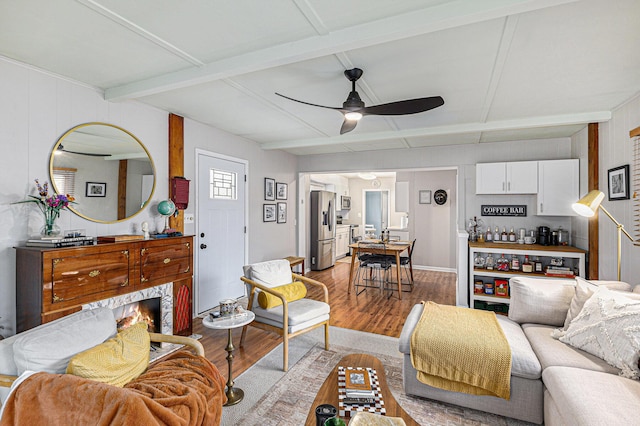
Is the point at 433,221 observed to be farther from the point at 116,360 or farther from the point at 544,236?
the point at 116,360

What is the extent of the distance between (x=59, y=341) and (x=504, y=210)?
5.34 metres

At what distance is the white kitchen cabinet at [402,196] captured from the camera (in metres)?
7.52

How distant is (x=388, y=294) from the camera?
5.17 meters

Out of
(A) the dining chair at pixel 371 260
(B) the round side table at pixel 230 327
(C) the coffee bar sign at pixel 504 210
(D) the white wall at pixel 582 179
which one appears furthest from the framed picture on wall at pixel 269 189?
(D) the white wall at pixel 582 179

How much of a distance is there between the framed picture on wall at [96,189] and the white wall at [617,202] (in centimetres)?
488

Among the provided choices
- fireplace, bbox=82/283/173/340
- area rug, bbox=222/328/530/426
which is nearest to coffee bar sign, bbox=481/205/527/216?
area rug, bbox=222/328/530/426

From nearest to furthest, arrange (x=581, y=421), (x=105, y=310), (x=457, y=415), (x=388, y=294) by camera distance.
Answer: (x=581, y=421), (x=105, y=310), (x=457, y=415), (x=388, y=294)

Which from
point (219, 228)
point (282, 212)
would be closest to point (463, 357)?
point (219, 228)

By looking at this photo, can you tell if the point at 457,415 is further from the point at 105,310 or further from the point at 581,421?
the point at 105,310

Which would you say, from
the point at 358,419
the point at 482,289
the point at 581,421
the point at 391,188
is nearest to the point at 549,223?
the point at 482,289

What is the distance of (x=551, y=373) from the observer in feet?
6.08

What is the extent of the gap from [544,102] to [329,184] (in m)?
5.78

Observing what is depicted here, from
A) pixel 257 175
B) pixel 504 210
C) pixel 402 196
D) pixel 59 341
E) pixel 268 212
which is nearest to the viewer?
pixel 59 341

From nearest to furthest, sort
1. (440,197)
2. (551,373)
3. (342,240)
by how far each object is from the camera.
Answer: (551,373), (440,197), (342,240)
